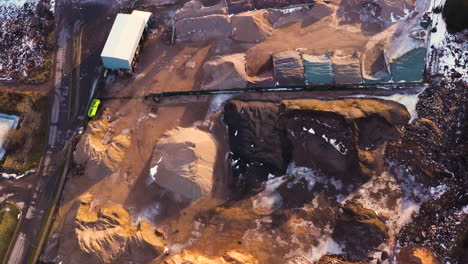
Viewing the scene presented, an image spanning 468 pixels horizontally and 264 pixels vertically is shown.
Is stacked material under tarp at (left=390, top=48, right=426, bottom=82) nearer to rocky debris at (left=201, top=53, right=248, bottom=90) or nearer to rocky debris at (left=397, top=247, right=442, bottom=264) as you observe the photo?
rocky debris at (left=201, top=53, right=248, bottom=90)

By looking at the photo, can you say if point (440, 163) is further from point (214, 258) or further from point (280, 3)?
point (280, 3)

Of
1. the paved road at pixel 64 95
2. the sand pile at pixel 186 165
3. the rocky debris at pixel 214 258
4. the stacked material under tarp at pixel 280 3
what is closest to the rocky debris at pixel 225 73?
the sand pile at pixel 186 165

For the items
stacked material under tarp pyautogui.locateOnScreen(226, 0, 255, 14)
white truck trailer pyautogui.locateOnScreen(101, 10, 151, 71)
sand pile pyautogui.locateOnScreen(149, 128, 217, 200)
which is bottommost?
sand pile pyautogui.locateOnScreen(149, 128, 217, 200)

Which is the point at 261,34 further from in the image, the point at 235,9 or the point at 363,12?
the point at 363,12

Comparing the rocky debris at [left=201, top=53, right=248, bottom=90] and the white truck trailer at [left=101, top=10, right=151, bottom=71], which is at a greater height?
the white truck trailer at [left=101, top=10, right=151, bottom=71]

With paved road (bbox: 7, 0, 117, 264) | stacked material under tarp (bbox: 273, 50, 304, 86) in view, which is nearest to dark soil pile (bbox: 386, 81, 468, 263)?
stacked material under tarp (bbox: 273, 50, 304, 86)

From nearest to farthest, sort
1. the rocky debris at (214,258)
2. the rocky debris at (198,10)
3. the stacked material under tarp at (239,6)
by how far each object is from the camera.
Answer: the rocky debris at (214,258)
the rocky debris at (198,10)
the stacked material under tarp at (239,6)

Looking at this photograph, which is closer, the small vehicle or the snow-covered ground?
the small vehicle

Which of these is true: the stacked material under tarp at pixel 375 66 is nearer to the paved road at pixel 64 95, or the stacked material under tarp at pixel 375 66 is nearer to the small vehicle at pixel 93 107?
the small vehicle at pixel 93 107
